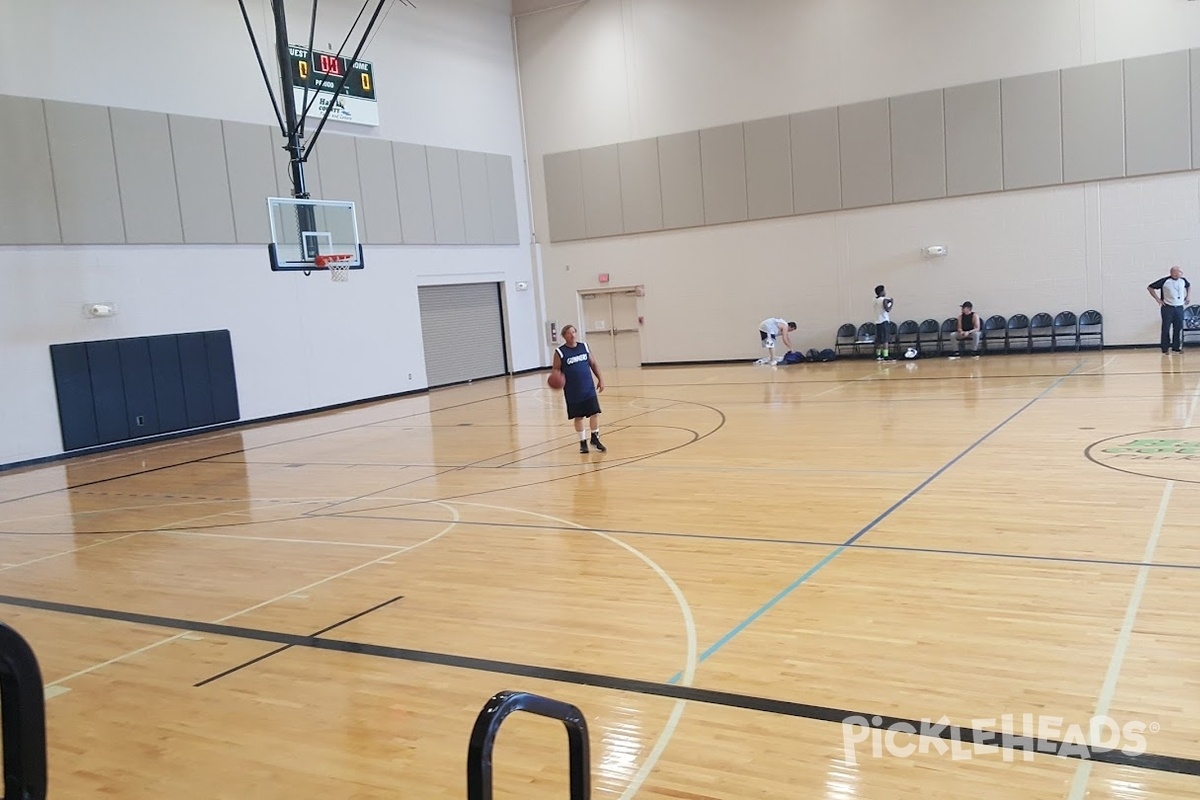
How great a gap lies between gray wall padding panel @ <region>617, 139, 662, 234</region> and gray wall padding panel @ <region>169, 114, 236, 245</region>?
1031cm

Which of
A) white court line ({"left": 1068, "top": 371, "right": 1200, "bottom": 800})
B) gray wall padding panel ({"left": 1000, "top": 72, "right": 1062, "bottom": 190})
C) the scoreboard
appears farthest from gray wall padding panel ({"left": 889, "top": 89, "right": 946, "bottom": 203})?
white court line ({"left": 1068, "top": 371, "right": 1200, "bottom": 800})

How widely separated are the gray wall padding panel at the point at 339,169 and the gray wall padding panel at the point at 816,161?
1024cm

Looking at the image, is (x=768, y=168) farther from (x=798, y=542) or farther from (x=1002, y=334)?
(x=798, y=542)

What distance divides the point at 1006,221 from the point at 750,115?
256 inches

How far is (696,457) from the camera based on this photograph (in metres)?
11.2

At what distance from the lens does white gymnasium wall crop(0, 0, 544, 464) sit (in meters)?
15.3

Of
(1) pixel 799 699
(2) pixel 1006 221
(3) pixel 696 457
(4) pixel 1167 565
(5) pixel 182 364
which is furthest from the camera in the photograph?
(2) pixel 1006 221

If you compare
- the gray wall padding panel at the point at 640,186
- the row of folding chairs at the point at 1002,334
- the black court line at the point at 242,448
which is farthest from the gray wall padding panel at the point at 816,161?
the black court line at the point at 242,448

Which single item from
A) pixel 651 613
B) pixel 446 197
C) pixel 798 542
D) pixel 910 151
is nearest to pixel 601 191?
pixel 446 197

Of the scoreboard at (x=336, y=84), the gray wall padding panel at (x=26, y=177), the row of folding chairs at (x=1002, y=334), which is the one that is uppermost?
the scoreboard at (x=336, y=84)

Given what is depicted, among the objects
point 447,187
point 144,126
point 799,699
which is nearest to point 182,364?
point 144,126

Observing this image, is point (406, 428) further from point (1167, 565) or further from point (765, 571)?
point (1167, 565)

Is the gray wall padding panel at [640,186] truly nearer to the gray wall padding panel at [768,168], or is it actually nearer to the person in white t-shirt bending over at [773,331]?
the gray wall padding panel at [768,168]

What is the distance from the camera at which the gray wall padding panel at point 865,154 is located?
21.5 metres
